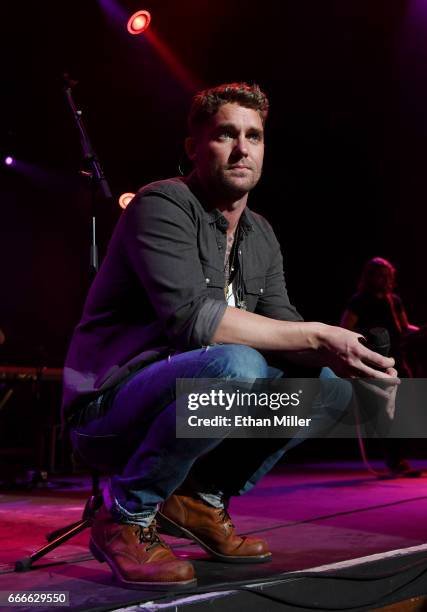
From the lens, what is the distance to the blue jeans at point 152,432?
1.75m

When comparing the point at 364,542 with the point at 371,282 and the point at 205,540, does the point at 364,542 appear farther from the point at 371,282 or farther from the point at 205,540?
the point at 371,282

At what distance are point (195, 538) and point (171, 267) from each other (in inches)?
32.0

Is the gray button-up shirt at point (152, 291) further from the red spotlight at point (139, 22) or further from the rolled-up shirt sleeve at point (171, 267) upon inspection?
the red spotlight at point (139, 22)

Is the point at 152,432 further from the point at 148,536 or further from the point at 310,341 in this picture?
the point at 310,341

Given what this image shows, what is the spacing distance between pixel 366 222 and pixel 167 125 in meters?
2.60

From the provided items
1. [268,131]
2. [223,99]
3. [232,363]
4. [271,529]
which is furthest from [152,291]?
[268,131]

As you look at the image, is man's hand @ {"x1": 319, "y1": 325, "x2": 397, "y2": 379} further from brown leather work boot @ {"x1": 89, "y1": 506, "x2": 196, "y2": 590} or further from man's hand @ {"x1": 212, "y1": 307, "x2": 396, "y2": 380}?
brown leather work boot @ {"x1": 89, "y1": 506, "x2": 196, "y2": 590}

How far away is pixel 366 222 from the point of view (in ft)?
26.8

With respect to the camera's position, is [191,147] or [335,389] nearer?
[335,389]

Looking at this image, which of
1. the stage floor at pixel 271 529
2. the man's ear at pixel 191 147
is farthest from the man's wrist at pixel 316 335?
the man's ear at pixel 191 147

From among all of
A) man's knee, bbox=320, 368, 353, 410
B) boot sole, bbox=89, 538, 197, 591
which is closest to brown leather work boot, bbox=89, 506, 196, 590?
boot sole, bbox=89, 538, 197, 591

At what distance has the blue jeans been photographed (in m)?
1.75

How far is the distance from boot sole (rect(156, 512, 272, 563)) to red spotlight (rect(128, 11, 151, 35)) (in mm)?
4681

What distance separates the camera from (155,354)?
6.28 feet
